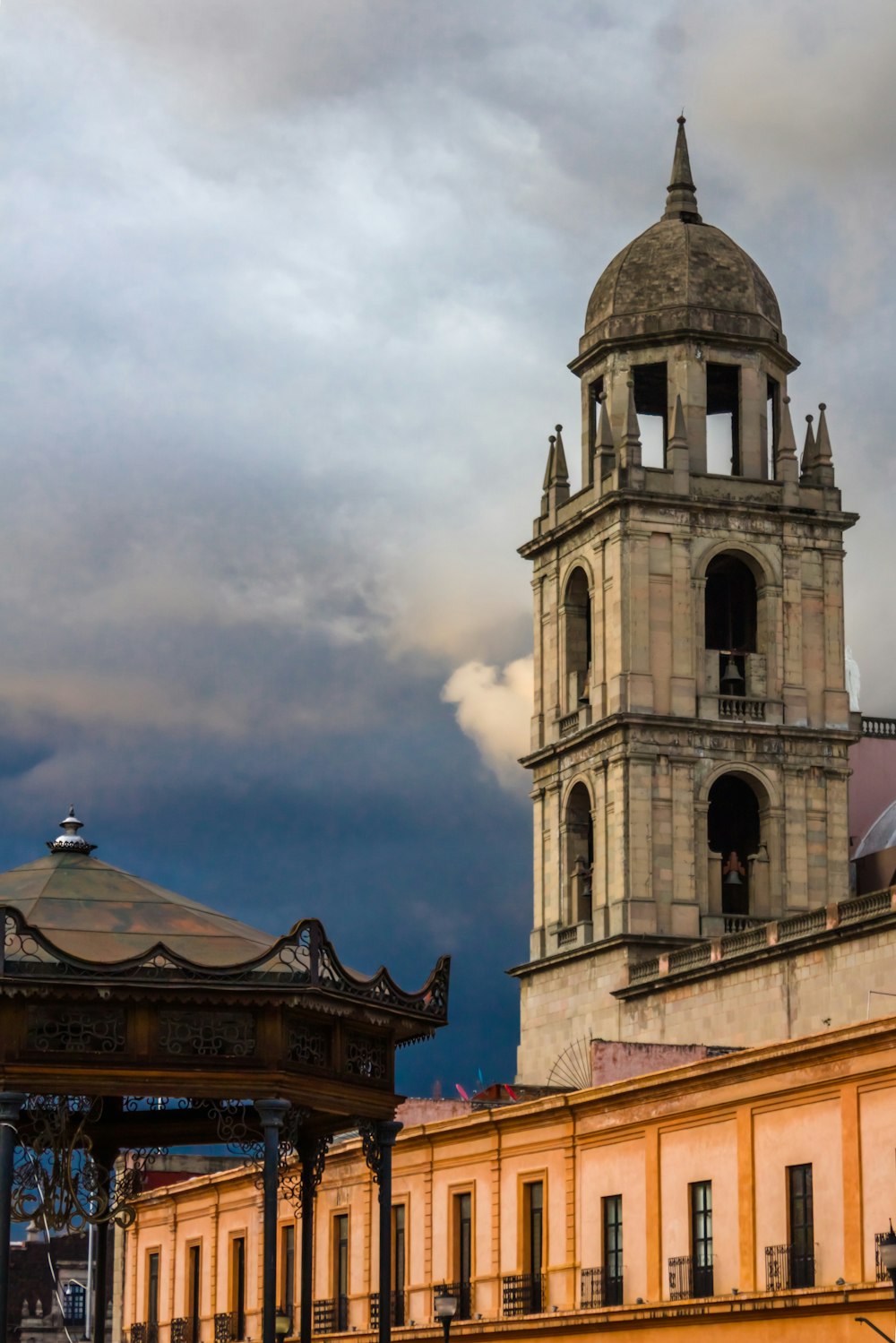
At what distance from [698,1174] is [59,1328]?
191 feet

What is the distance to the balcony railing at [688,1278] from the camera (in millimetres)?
37562

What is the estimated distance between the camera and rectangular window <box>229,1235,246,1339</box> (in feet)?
170

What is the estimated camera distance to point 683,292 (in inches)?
2539

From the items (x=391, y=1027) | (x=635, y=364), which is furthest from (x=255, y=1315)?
(x=391, y=1027)

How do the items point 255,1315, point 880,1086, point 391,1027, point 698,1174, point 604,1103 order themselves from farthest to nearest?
point 255,1315 → point 604,1103 → point 698,1174 → point 880,1086 → point 391,1027

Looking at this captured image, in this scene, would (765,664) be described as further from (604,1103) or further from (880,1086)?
(880,1086)

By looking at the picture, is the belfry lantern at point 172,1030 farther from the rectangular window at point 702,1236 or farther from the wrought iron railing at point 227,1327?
the wrought iron railing at point 227,1327

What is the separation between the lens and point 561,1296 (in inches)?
1641

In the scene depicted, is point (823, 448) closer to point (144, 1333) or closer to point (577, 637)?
point (577, 637)

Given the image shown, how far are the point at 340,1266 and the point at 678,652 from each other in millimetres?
18636

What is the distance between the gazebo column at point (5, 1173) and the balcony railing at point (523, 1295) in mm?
23457

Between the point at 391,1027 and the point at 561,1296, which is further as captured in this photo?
the point at 561,1296

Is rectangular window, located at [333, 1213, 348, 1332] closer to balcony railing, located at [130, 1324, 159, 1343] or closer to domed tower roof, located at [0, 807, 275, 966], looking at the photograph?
balcony railing, located at [130, 1324, 159, 1343]

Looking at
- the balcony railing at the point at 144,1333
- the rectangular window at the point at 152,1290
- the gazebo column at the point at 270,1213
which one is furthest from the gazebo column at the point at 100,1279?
the rectangular window at the point at 152,1290
